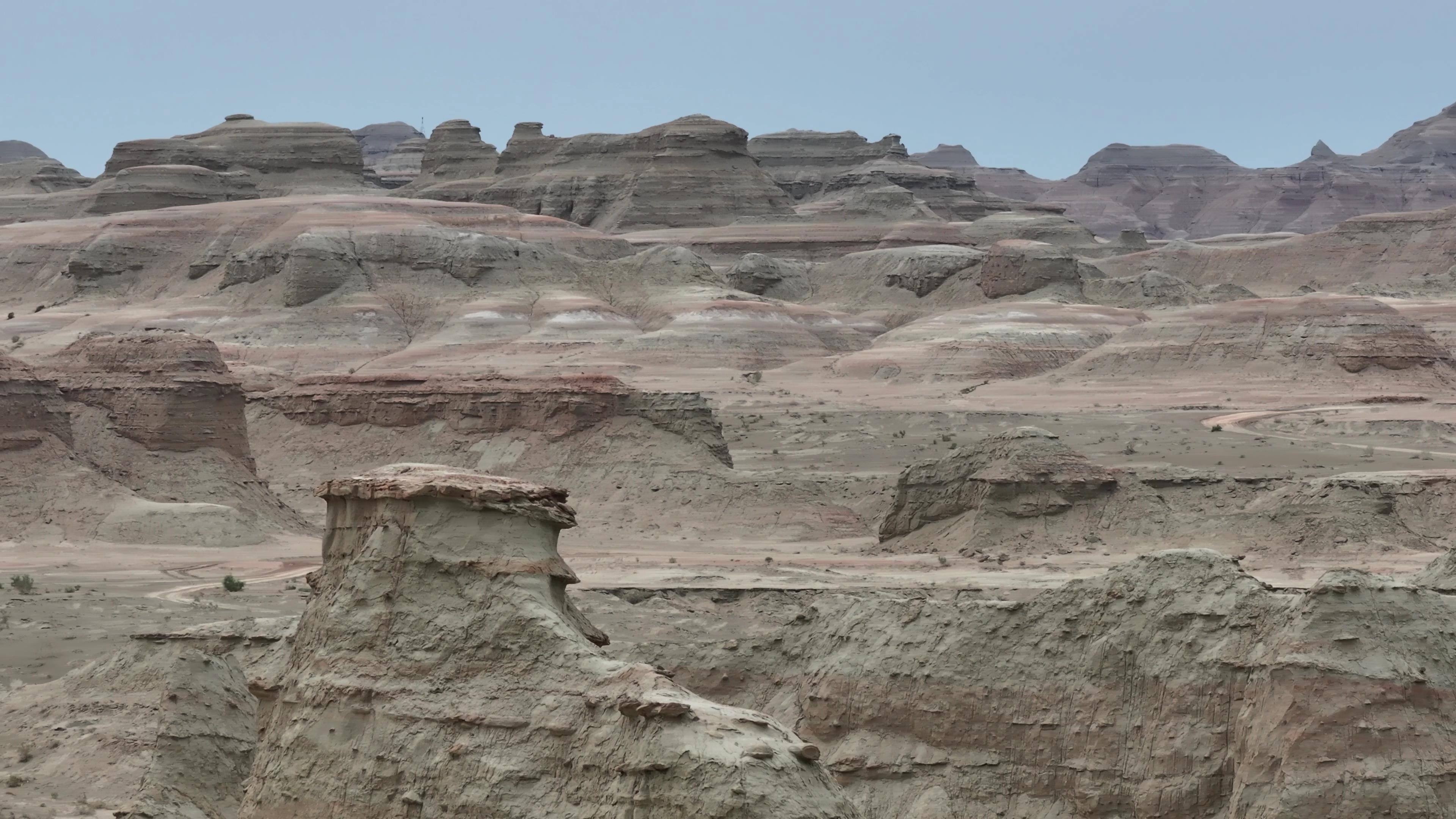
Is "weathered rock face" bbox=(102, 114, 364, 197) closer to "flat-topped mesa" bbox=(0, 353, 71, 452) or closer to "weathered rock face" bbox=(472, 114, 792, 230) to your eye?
"weathered rock face" bbox=(472, 114, 792, 230)

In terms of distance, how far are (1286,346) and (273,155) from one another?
77.8m

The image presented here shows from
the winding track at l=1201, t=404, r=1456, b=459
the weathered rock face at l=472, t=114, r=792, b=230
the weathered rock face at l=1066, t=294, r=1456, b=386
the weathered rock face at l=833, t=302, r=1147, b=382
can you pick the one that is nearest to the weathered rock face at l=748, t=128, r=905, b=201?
the weathered rock face at l=472, t=114, r=792, b=230

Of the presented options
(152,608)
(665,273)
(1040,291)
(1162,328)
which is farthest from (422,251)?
(152,608)

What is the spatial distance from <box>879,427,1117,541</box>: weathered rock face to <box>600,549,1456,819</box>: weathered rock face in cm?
1780

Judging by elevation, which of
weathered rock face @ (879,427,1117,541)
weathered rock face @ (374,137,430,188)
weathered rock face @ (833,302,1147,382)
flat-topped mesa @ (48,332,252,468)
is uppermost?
weathered rock face @ (374,137,430,188)

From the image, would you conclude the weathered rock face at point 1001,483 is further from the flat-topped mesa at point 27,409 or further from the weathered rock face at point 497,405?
the flat-topped mesa at point 27,409

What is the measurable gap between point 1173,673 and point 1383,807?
2213 millimetres

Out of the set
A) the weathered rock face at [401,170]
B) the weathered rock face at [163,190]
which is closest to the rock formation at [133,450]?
the weathered rock face at [163,190]

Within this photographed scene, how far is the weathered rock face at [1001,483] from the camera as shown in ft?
117

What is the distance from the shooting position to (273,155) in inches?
5207

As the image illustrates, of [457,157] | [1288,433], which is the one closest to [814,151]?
[457,157]

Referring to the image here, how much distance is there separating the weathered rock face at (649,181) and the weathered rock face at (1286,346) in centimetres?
6309

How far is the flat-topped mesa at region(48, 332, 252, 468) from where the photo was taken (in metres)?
39.7

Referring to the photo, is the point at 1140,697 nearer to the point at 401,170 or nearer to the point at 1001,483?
the point at 1001,483
